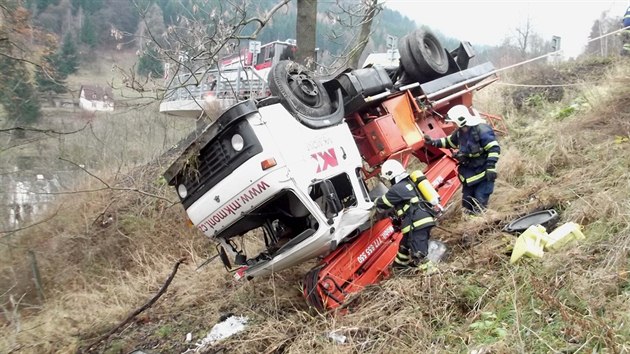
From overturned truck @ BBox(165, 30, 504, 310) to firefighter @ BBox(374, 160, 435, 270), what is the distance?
0.15m

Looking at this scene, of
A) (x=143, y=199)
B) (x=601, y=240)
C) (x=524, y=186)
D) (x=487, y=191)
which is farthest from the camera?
(x=143, y=199)

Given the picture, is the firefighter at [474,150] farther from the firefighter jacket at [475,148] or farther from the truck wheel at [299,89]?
the truck wheel at [299,89]

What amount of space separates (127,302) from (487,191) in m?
4.46

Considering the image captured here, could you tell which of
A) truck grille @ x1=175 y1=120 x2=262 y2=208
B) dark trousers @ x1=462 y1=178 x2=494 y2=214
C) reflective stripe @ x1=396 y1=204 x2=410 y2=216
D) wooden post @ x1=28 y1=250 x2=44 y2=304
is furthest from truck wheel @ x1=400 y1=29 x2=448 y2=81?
wooden post @ x1=28 y1=250 x2=44 y2=304

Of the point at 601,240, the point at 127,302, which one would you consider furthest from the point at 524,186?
the point at 127,302

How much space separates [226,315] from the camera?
206 inches

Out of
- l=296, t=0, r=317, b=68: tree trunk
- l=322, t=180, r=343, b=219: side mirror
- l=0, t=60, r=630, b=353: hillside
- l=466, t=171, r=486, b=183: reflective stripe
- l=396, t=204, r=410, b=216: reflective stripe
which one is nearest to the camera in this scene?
l=0, t=60, r=630, b=353: hillside

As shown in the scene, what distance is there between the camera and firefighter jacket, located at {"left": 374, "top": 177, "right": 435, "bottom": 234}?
4.86m

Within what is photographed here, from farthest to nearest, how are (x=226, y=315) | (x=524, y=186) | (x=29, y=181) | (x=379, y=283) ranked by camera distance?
(x=29, y=181)
(x=524, y=186)
(x=226, y=315)
(x=379, y=283)

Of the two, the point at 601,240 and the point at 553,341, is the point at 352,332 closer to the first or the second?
the point at 553,341

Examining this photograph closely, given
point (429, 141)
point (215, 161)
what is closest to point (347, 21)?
point (429, 141)

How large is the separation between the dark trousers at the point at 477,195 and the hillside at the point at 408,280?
18 cm

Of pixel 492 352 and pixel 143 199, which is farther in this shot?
pixel 143 199

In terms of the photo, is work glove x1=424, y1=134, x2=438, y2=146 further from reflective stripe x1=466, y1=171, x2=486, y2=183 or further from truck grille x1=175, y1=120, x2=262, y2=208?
truck grille x1=175, y1=120, x2=262, y2=208
